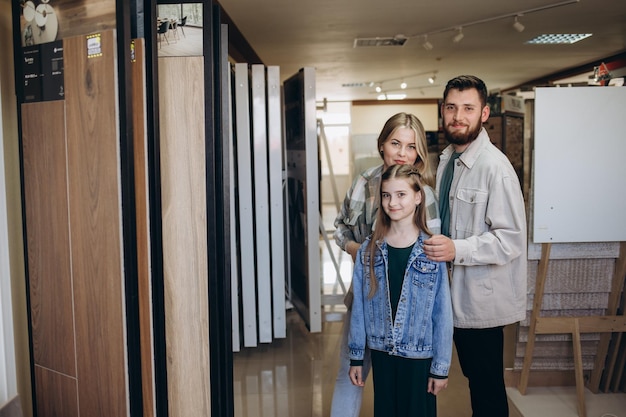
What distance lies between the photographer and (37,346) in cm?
204

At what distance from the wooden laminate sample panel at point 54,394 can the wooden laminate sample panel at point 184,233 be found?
0.37 m

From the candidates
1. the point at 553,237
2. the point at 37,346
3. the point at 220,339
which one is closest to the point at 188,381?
the point at 220,339

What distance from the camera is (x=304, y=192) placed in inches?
166

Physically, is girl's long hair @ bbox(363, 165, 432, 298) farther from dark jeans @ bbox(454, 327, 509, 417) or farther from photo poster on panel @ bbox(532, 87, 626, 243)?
photo poster on panel @ bbox(532, 87, 626, 243)

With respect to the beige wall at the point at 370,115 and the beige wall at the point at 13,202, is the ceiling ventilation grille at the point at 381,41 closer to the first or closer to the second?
the beige wall at the point at 13,202

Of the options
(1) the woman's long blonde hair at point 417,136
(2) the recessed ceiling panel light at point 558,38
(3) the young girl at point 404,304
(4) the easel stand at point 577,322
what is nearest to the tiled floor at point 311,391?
(4) the easel stand at point 577,322

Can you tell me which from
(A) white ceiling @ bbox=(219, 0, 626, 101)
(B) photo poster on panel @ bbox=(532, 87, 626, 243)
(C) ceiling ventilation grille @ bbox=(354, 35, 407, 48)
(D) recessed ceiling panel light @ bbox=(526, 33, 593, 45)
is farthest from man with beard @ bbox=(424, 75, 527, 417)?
(D) recessed ceiling panel light @ bbox=(526, 33, 593, 45)

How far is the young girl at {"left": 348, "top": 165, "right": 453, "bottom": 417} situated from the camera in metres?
2.12

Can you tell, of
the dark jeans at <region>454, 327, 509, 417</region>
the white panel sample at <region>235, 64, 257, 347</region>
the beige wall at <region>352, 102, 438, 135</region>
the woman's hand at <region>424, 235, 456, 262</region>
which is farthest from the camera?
the beige wall at <region>352, 102, 438, 135</region>

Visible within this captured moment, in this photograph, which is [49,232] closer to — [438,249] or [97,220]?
[97,220]

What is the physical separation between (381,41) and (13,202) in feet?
19.6

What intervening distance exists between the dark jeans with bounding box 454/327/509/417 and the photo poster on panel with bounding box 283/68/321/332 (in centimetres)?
193

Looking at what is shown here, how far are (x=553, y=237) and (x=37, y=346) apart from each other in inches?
95.5

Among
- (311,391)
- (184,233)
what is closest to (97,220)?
(184,233)
